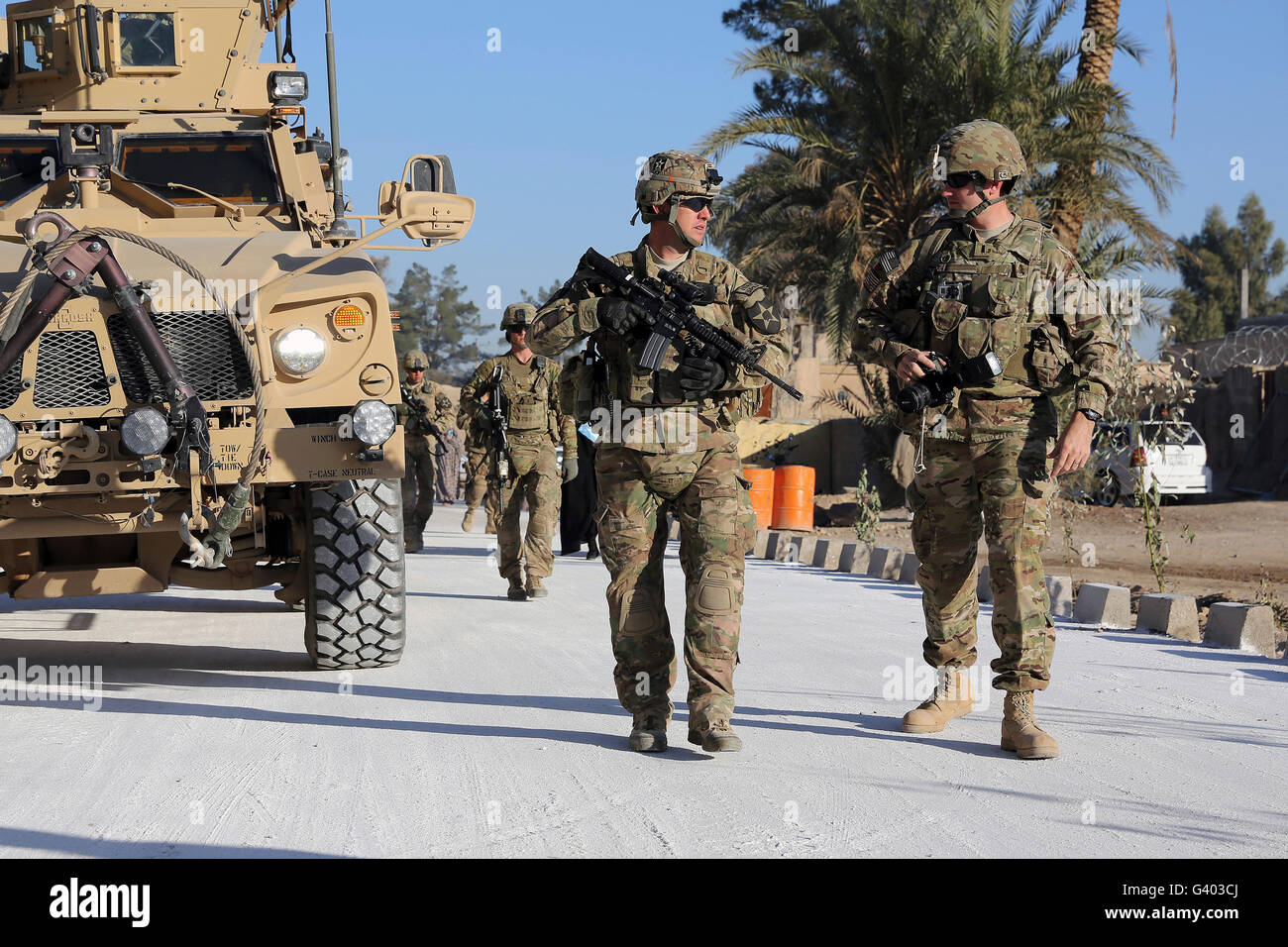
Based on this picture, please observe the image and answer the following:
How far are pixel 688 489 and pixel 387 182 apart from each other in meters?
3.21

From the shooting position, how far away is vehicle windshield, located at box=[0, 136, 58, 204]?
7836mm

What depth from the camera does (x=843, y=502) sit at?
25078 mm

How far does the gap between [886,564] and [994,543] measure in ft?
24.3

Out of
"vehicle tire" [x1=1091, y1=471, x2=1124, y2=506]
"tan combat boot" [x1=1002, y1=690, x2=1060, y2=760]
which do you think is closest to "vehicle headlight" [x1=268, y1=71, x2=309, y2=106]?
"tan combat boot" [x1=1002, y1=690, x2=1060, y2=760]

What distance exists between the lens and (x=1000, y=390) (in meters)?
5.41

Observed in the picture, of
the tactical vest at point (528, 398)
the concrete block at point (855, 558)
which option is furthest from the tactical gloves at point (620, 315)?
the concrete block at point (855, 558)

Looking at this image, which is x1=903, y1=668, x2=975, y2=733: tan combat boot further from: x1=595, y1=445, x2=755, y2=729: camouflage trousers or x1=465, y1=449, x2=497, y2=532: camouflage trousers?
x1=465, y1=449, x2=497, y2=532: camouflage trousers

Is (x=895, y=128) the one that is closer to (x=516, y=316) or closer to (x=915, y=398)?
(x=516, y=316)

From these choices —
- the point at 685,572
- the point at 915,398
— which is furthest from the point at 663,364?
the point at 915,398

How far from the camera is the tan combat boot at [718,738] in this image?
17.4ft

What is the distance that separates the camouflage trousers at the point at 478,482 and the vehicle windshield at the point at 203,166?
13.7 feet

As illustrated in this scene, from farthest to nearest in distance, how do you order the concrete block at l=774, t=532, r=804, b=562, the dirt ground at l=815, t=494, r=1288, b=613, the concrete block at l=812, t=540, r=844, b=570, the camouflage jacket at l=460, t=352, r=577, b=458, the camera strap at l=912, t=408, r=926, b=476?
the concrete block at l=774, t=532, r=804, b=562 < the concrete block at l=812, t=540, r=844, b=570 < the dirt ground at l=815, t=494, r=1288, b=613 < the camouflage jacket at l=460, t=352, r=577, b=458 < the camera strap at l=912, t=408, r=926, b=476

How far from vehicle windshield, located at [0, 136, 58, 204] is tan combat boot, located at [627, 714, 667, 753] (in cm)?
460
